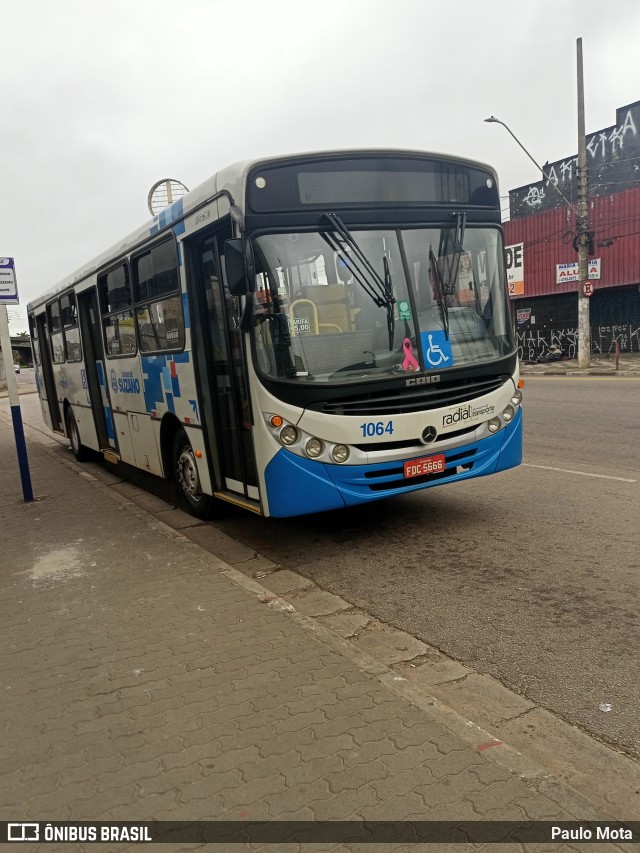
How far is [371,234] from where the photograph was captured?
213 inches

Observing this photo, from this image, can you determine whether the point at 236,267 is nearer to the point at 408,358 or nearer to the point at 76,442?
the point at 408,358

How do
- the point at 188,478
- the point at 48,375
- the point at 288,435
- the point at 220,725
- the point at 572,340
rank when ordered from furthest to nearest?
A: the point at 572,340
the point at 48,375
the point at 188,478
the point at 288,435
the point at 220,725

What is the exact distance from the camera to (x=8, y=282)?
8000mm

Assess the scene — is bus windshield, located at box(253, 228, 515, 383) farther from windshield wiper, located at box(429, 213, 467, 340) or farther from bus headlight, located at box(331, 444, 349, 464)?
bus headlight, located at box(331, 444, 349, 464)

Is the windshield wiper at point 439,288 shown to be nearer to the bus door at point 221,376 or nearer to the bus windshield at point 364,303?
the bus windshield at point 364,303

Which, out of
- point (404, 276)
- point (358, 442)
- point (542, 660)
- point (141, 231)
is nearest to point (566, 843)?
point (542, 660)

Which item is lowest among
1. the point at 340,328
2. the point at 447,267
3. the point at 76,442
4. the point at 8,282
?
the point at 76,442

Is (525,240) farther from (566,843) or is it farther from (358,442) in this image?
(566,843)

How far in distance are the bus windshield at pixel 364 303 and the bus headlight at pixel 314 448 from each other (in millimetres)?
474

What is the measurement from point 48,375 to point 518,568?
1106 centimetres

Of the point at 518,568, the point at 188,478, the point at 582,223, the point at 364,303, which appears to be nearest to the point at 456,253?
the point at 364,303

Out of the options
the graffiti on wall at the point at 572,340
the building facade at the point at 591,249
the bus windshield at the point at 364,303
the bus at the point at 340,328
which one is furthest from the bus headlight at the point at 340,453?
the graffiti on wall at the point at 572,340

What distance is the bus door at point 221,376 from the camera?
18.7 ft

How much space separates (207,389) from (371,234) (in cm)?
209
